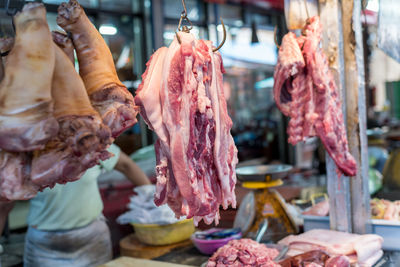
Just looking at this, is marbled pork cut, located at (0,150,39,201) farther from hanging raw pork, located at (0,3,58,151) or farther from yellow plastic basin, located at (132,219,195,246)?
yellow plastic basin, located at (132,219,195,246)

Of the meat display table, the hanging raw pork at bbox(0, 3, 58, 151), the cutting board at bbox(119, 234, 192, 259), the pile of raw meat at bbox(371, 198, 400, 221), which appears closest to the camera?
the hanging raw pork at bbox(0, 3, 58, 151)

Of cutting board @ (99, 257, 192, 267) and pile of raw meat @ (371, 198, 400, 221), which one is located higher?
pile of raw meat @ (371, 198, 400, 221)

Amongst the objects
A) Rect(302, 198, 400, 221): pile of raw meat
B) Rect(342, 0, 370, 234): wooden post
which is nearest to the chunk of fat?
Rect(342, 0, 370, 234): wooden post

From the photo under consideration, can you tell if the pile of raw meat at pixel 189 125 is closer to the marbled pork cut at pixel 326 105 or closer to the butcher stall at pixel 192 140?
the butcher stall at pixel 192 140

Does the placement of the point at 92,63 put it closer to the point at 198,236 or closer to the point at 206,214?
the point at 206,214

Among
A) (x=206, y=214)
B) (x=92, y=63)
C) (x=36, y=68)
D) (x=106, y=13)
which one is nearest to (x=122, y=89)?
(x=92, y=63)

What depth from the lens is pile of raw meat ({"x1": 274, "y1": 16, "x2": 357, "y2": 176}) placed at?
254 cm

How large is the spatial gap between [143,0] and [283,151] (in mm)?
4945

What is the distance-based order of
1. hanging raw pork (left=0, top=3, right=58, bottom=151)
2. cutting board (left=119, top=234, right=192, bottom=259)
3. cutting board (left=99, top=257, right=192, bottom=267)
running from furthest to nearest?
cutting board (left=119, top=234, right=192, bottom=259)
cutting board (left=99, top=257, right=192, bottom=267)
hanging raw pork (left=0, top=3, right=58, bottom=151)

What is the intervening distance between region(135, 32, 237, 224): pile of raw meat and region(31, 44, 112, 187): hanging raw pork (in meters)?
0.42

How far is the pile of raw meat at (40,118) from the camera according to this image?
1115 mm

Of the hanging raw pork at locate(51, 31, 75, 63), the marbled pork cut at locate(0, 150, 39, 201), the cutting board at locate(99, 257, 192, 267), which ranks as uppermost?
the hanging raw pork at locate(51, 31, 75, 63)

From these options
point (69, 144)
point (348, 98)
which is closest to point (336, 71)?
point (348, 98)

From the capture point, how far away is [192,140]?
5.27ft
